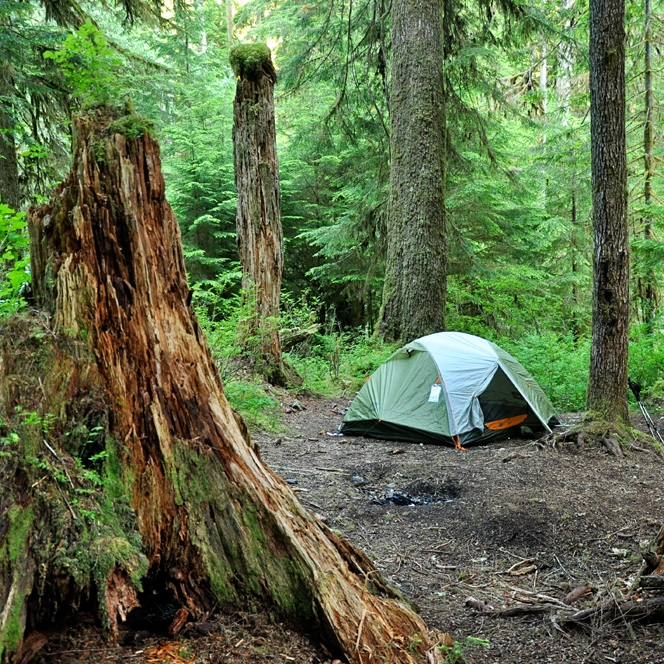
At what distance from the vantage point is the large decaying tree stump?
1.92 m

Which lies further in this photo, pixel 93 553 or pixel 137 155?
pixel 137 155

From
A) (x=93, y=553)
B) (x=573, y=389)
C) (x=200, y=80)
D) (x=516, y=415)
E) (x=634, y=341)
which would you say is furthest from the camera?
(x=200, y=80)

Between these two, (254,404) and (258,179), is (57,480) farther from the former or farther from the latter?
(258,179)

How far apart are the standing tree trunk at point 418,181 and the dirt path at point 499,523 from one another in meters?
3.55

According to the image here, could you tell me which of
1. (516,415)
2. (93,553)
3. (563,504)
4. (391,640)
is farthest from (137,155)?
(516,415)

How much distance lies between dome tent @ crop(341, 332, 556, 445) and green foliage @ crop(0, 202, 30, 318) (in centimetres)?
484

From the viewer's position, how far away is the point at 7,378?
2.04 m

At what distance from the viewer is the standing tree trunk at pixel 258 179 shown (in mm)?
8352

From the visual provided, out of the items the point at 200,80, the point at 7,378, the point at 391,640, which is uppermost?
the point at 200,80

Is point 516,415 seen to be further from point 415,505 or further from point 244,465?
point 244,465

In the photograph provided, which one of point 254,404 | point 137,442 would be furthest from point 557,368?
point 137,442

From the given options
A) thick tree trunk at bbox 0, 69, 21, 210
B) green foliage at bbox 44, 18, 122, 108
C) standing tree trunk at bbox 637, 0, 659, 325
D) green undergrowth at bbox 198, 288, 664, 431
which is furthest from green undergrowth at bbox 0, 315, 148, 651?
standing tree trunk at bbox 637, 0, 659, 325

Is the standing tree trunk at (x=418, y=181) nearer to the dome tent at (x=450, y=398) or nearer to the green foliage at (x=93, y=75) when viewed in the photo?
the dome tent at (x=450, y=398)

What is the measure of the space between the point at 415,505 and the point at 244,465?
3.03 m
